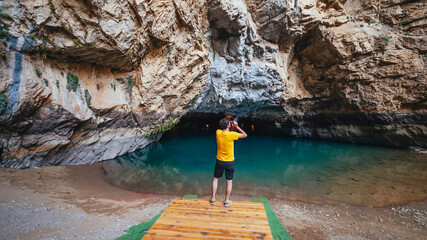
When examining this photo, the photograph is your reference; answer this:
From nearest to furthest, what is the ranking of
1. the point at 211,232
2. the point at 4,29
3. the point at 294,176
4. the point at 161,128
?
1. the point at 211,232
2. the point at 4,29
3. the point at 294,176
4. the point at 161,128

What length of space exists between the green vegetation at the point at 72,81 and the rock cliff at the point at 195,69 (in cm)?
4

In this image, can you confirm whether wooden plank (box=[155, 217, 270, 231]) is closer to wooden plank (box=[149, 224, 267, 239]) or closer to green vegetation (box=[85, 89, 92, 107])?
wooden plank (box=[149, 224, 267, 239])

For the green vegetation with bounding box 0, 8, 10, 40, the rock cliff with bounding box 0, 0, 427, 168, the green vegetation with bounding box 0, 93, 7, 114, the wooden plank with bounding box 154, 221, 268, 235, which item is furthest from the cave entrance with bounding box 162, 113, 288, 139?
the wooden plank with bounding box 154, 221, 268, 235

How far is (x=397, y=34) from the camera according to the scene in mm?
11234

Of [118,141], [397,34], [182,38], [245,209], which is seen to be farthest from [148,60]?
[397,34]

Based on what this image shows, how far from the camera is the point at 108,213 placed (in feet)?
13.4

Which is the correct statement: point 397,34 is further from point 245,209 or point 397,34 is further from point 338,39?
point 245,209

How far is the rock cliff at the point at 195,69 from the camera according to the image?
5.88m

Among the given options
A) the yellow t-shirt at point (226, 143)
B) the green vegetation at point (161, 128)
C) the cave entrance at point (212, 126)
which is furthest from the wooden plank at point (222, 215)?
the cave entrance at point (212, 126)

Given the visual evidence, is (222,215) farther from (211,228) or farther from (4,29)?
(4,29)

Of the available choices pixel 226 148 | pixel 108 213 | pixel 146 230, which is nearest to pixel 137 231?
pixel 146 230

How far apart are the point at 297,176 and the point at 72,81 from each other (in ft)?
33.9

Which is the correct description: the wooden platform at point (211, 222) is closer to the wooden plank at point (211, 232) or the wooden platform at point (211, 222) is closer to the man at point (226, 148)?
the wooden plank at point (211, 232)

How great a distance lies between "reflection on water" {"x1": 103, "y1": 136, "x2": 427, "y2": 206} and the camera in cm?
603
